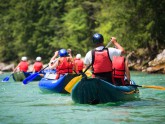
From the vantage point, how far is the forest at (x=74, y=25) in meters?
32.6

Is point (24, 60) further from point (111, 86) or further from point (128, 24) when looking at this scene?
point (111, 86)

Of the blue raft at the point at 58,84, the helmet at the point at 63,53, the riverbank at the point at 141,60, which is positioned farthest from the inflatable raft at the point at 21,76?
the riverbank at the point at 141,60

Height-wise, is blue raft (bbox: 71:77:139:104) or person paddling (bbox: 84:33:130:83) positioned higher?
person paddling (bbox: 84:33:130:83)

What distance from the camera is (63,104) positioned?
1024 centimetres

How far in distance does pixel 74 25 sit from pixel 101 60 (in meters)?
33.4

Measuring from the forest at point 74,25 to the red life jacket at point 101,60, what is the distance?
22.4 m

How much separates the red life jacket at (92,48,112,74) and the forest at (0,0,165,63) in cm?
2241

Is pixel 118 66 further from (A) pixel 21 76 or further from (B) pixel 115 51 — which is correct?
(A) pixel 21 76

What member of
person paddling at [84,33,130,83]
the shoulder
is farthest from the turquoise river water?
the shoulder

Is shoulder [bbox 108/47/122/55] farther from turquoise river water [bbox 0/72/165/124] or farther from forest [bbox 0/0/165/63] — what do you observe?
forest [bbox 0/0/165/63]

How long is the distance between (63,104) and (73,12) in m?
33.4

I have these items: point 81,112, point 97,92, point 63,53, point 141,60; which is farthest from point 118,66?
point 141,60

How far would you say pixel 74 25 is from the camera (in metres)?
42.8

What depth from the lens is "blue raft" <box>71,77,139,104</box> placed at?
935cm
